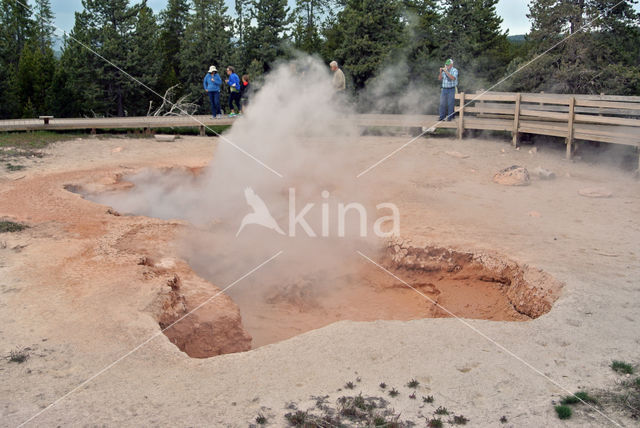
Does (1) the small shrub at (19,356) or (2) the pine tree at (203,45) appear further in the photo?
(2) the pine tree at (203,45)

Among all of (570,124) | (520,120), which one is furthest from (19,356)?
(520,120)

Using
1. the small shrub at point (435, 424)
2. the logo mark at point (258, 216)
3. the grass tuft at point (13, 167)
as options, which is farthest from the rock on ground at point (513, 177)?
the grass tuft at point (13, 167)

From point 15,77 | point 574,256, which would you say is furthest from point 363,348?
point 15,77

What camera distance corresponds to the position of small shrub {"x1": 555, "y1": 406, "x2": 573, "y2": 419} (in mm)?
3928

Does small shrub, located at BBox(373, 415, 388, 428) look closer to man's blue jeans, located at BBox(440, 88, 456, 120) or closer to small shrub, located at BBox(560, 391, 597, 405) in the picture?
small shrub, located at BBox(560, 391, 597, 405)

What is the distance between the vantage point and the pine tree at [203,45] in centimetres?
2672

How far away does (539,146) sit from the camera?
13766mm

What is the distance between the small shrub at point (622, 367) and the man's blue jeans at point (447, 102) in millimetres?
11208

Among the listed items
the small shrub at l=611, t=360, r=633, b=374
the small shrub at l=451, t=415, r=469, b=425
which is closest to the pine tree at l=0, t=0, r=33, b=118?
the small shrub at l=451, t=415, r=469, b=425

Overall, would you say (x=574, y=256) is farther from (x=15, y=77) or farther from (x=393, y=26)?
(x=15, y=77)

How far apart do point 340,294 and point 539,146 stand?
8.14 m

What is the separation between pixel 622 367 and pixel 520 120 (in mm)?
10446

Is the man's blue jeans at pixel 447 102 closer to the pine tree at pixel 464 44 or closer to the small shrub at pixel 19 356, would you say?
the pine tree at pixel 464 44

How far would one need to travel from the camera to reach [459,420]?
390 centimetres
